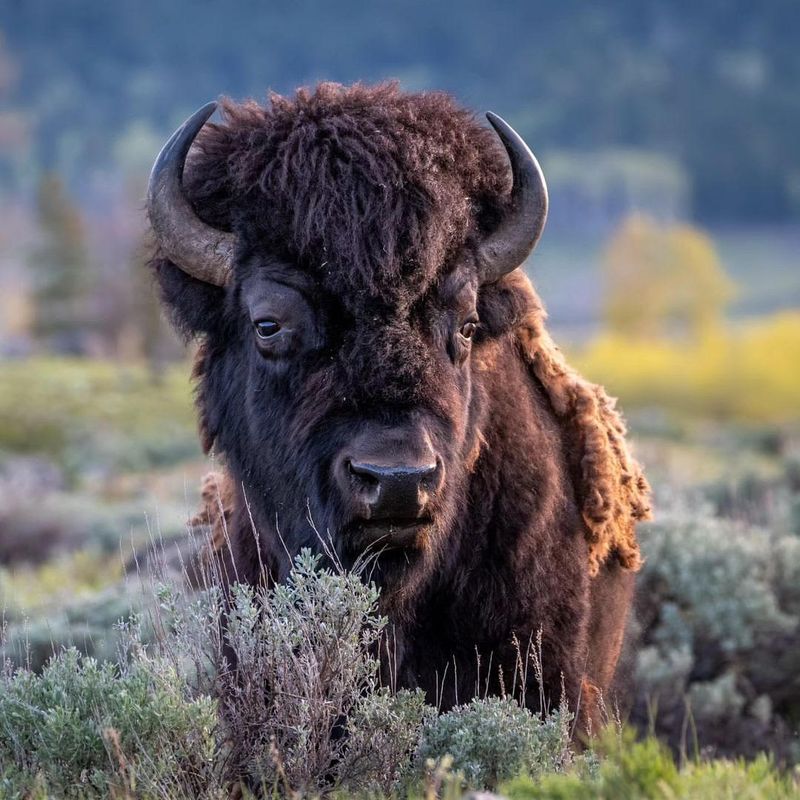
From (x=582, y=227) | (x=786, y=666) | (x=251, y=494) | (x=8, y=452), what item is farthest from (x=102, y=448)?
(x=582, y=227)

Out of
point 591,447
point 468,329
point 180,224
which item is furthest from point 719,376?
point 180,224

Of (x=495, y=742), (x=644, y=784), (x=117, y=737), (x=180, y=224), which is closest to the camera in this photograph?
(x=644, y=784)

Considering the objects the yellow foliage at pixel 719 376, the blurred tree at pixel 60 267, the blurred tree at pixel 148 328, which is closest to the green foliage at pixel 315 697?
the blurred tree at pixel 148 328

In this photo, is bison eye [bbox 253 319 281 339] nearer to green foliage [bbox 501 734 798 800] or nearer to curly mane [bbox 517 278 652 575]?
curly mane [bbox 517 278 652 575]

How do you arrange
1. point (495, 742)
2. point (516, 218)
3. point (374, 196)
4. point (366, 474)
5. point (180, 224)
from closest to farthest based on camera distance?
point (495, 742) < point (366, 474) < point (374, 196) < point (180, 224) < point (516, 218)

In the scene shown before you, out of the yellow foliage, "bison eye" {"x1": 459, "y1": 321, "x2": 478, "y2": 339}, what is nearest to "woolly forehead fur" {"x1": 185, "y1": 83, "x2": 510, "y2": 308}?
"bison eye" {"x1": 459, "y1": 321, "x2": 478, "y2": 339}

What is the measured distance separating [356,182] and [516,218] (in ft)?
2.72

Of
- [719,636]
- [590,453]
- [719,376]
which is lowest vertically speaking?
[719,376]

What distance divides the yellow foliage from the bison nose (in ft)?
173

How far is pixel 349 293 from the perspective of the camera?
4.86m

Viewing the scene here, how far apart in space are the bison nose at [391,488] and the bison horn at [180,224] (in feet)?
4.46

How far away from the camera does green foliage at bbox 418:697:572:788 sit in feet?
13.9

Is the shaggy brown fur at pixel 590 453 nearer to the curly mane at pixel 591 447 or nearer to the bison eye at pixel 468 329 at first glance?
the curly mane at pixel 591 447

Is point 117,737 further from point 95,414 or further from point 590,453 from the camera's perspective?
point 95,414
